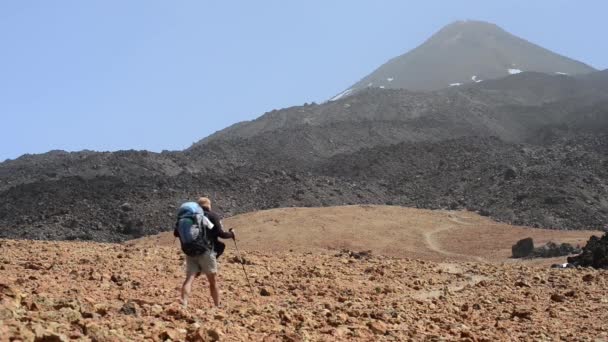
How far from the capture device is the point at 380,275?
11.6m

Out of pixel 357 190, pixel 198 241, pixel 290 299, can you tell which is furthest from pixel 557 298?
pixel 357 190

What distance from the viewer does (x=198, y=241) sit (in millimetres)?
7598

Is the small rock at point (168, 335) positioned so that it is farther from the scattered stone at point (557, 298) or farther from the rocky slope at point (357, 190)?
the rocky slope at point (357, 190)

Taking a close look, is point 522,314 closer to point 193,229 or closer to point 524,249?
point 193,229

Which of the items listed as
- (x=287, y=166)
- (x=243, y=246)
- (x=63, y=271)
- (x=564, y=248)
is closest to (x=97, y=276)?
(x=63, y=271)

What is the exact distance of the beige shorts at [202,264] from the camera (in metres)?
7.65

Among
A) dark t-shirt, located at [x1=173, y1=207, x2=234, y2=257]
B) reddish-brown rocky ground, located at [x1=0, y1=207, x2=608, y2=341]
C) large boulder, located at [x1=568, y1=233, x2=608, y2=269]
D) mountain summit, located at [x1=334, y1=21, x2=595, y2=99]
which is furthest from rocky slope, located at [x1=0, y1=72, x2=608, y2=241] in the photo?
mountain summit, located at [x1=334, y1=21, x2=595, y2=99]

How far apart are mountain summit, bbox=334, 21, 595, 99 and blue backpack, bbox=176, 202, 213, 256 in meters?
90.4

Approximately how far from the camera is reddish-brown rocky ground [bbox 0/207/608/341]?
17.5ft

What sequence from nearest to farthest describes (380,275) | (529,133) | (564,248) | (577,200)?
1. (380,275)
2. (564,248)
3. (577,200)
4. (529,133)

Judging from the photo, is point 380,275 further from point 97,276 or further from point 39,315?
point 39,315

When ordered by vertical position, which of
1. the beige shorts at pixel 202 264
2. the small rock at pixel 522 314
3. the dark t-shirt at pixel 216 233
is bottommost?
the small rock at pixel 522 314

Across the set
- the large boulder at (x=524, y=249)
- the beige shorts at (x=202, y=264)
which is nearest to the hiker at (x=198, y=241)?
the beige shorts at (x=202, y=264)

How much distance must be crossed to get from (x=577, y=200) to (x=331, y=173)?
14690mm
